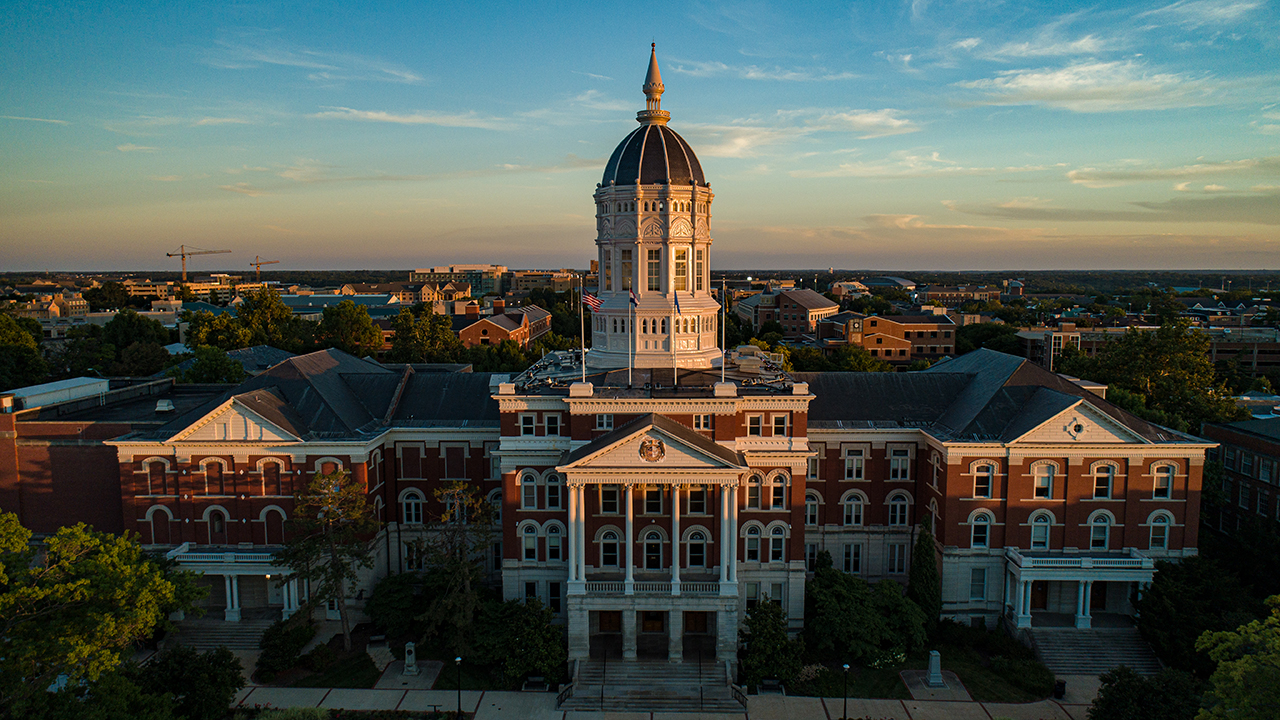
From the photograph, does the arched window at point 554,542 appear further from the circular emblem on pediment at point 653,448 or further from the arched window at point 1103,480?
the arched window at point 1103,480

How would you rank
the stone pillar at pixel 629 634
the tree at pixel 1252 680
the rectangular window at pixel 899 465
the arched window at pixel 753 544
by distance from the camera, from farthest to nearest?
the rectangular window at pixel 899 465, the arched window at pixel 753 544, the stone pillar at pixel 629 634, the tree at pixel 1252 680

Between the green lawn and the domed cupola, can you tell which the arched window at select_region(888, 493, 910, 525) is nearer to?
the domed cupola

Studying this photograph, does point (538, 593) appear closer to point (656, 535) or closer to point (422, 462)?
point (656, 535)

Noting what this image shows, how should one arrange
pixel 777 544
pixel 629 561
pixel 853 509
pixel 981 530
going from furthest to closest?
pixel 853 509, pixel 981 530, pixel 777 544, pixel 629 561

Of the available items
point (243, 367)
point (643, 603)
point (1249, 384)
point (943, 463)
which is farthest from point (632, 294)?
point (1249, 384)

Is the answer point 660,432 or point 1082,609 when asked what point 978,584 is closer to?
point 1082,609

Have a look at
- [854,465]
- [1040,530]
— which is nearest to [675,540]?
[854,465]

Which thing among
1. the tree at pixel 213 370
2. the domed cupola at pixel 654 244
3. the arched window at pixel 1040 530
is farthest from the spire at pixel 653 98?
the tree at pixel 213 370
